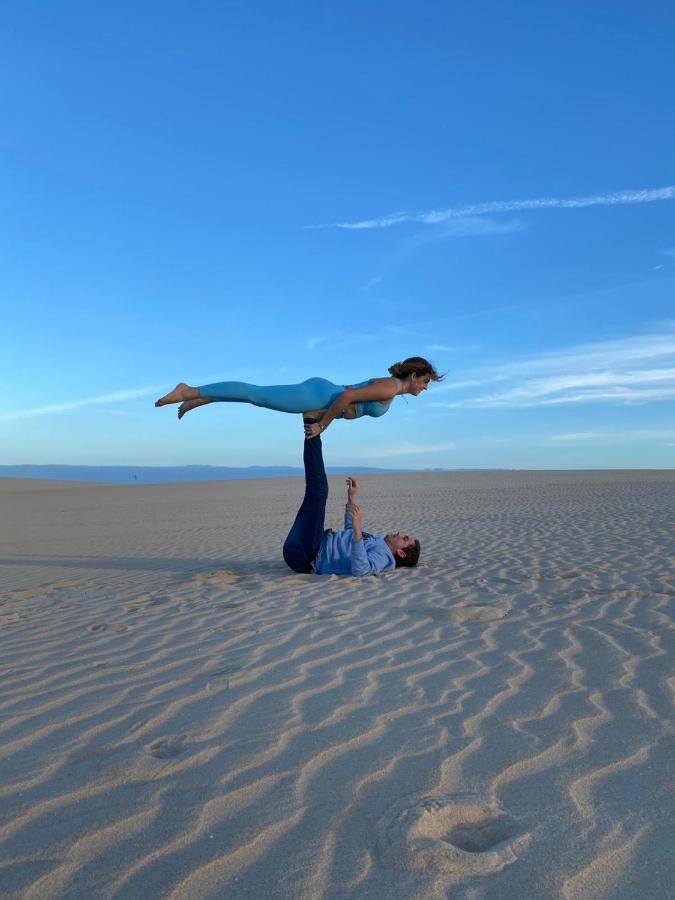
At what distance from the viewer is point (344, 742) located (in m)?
3.11

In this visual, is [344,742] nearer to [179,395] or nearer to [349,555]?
[179,395]

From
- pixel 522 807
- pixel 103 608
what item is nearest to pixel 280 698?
pixel 522 807

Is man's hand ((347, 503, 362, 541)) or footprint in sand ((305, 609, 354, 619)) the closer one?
footprint in sand ((305, 609, 354, 619))

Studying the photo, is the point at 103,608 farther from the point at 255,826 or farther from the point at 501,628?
the point at 255,826

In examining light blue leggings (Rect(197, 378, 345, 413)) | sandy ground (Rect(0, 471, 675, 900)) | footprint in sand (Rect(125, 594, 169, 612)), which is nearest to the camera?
sandy ground (Rect(0, 471, 675, 900))

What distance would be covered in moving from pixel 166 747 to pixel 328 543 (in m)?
4.77

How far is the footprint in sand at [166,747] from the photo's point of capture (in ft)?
9.91

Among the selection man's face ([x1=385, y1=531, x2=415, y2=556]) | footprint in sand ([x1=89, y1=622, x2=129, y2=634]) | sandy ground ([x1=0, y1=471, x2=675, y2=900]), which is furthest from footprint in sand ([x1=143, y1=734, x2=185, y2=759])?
man's face ([x1=385, y1=531, x2=415, y2=556])

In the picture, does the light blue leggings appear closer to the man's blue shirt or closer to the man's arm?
the man's arm

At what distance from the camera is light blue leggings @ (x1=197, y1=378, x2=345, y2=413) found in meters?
5.95

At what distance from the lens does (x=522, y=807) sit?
2.52m

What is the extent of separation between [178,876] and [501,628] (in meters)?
3.46

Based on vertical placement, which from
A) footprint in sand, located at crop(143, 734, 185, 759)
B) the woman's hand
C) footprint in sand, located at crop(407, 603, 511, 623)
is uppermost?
the woman's hand

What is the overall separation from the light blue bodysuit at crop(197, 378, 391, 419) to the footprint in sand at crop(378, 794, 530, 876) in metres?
3.87
